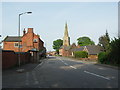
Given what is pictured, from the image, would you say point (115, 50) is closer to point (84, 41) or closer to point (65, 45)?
point (84, 41)

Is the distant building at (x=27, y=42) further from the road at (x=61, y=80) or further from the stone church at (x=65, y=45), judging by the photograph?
the stone church at (x=65, y=45)

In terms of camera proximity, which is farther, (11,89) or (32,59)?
(32,59)

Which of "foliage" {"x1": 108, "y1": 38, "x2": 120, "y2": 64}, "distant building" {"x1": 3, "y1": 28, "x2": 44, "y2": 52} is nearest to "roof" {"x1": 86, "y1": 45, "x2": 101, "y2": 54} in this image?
"distant building" {"x1": 3, "y1": 28, "x2": 44, "y2": 52}

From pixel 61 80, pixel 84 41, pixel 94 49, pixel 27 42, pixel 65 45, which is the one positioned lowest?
pixel 61 80

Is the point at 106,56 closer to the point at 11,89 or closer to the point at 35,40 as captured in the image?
the point at 11,89

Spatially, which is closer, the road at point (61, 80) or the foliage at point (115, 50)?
the road at point (61, 80)

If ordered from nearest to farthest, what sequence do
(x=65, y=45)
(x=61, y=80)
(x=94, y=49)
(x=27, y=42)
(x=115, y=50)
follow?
(x=61, y=80)
(x=115, y=50)
(x=27, y=42)
(x=94, y=49)
(x=65, y=45)

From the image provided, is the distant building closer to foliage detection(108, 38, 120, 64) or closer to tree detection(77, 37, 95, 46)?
foliage detection(108, 38, 120, 64)

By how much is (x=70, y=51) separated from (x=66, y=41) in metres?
16.5

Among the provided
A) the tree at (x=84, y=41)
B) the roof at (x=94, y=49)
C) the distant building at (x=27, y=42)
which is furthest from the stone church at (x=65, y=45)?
the distant building at (x=27, y=42)

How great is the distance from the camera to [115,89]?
7.56 m

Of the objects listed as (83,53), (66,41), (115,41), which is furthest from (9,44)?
(66,41)

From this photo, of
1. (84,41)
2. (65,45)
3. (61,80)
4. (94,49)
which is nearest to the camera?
(61,80)

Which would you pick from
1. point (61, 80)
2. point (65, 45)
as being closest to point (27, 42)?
point (61, 80)
